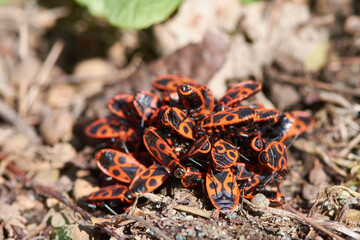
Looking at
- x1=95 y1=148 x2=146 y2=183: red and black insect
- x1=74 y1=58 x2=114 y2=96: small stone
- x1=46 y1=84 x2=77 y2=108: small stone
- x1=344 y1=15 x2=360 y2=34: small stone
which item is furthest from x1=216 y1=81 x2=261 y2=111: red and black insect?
x1=344 y1=15 x2=360 y2=34: small stone

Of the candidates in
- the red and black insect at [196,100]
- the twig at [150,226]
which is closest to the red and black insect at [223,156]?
the red and black insect at [196,100]

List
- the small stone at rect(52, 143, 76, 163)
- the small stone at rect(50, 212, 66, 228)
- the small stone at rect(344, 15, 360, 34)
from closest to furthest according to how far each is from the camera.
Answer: the small stone at rect(50, 212, 66, 228), the small stone at rect(52, 143, 76, 163), the small stone at rect(344, 15, 360, 34)

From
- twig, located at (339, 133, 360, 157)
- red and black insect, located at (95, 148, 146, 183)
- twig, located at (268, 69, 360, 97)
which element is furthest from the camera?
twig, located at (268, 69, 360, 97)

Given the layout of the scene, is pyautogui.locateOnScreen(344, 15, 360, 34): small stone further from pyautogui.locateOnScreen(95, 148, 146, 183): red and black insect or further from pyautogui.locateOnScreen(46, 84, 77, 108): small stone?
pyautogui.locateOnScreen(46, 84, 77, 108): small stone

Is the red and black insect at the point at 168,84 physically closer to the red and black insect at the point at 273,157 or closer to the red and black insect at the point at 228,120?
the red and black insect at the point at 228,120

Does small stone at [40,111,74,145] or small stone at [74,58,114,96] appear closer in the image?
small stone at [40,111,74,145]

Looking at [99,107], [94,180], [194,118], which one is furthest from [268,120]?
[99,107]

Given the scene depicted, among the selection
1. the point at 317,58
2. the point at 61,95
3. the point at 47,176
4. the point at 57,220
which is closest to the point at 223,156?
the point at 57,220

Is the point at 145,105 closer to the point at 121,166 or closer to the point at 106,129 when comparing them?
the point at 106,129
